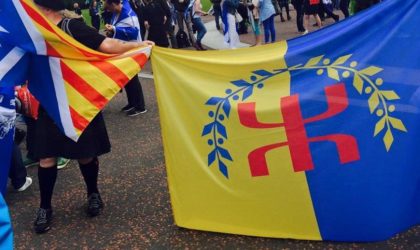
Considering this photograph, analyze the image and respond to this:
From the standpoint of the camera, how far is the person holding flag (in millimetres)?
3562

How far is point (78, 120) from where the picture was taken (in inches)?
135

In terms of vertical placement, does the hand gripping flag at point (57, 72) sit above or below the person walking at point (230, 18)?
above

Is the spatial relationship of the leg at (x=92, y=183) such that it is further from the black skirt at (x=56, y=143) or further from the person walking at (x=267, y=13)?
the person walking at (x=267, y=13)

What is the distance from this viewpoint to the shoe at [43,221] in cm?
377

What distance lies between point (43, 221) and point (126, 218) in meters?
0.61

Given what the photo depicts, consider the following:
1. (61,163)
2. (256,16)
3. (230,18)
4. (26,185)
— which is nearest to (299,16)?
(256,16)

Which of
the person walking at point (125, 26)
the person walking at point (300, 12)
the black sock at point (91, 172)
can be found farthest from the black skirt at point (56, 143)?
the person walking at point (300, 12)

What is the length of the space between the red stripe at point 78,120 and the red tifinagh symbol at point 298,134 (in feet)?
3.48

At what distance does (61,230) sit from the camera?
3799mm

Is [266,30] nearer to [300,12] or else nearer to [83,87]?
[300,12]

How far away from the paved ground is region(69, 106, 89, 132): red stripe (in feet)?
2.71

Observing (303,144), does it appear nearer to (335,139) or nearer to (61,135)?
(335,139)

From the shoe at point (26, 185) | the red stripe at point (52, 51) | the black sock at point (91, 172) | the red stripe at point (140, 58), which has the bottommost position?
the shoe at point (26, 185)

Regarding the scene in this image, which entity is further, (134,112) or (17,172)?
(134,112)
